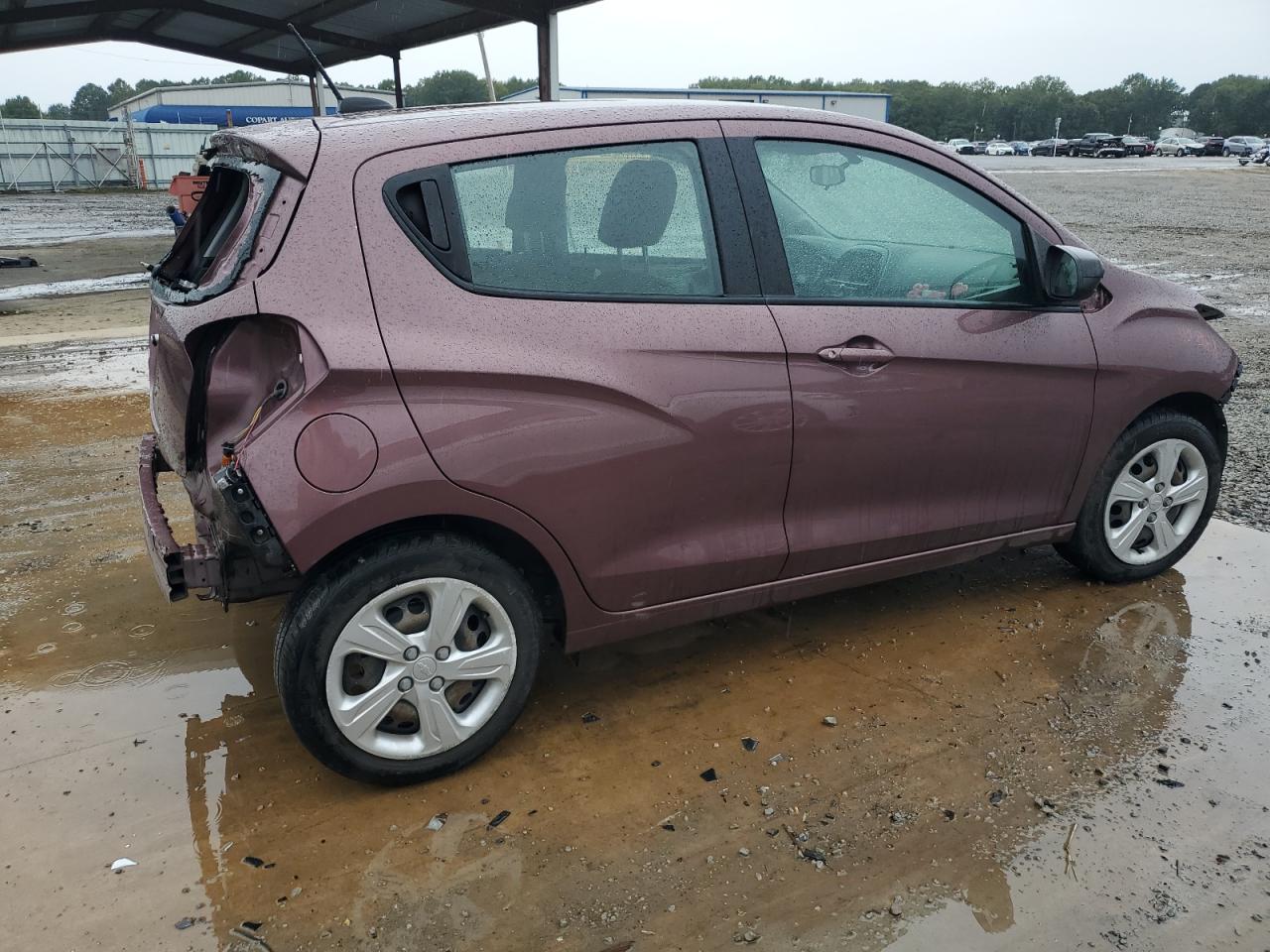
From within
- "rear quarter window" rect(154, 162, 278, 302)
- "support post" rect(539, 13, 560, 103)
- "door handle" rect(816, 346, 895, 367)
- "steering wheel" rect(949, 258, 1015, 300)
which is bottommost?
"door handle" rect(816, 346, 895, 367)

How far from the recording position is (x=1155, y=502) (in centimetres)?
399

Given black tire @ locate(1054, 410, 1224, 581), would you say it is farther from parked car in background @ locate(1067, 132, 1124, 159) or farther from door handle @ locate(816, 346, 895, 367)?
parked car in background @ locate(1067, 132, 1124, 159)

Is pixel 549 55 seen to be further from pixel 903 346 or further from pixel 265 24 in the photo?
pixel 903 346

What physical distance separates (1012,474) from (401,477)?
223cm

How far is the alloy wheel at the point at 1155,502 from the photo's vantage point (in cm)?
392

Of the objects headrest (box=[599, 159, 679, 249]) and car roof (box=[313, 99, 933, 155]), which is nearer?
car roof (box=[313, 99, 933, 155])

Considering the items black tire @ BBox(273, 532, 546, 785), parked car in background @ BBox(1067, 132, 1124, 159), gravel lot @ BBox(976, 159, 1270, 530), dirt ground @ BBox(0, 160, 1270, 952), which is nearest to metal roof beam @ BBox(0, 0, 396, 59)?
gravel lot @ BBox(976, 159, 1270, 530)

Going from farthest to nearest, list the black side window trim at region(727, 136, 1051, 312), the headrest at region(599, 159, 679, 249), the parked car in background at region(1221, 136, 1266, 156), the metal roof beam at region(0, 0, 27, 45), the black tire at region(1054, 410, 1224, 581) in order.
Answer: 1. the parked car in background at region(1221, 136, 1266, 156)
2. the metal roof beam at region(0, 0, 27, 45)
3. the black tire at region(1054, 410, 1224, 581)
4. the black side window trim at region(727, 136, 1051, 312)
5. the headrest at region(599, 159, 679, 249)

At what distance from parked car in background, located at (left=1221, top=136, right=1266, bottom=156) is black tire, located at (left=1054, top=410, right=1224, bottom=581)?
65322 mm

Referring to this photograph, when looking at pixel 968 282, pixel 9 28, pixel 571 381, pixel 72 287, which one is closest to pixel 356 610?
pixel 571 381

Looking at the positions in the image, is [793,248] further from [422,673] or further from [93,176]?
[93,176]

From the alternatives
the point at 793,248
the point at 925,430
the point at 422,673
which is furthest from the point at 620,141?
the point at 422,673

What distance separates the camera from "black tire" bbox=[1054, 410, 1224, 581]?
12.6ft

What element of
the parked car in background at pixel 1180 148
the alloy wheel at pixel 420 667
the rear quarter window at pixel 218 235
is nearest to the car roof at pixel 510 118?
the rear quarter window at pixel 218 235
